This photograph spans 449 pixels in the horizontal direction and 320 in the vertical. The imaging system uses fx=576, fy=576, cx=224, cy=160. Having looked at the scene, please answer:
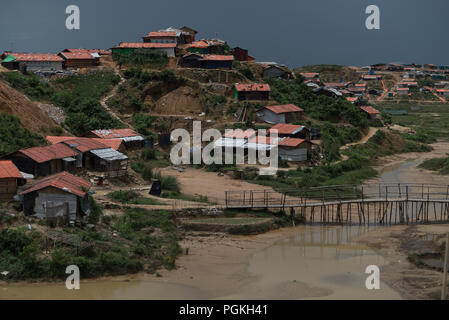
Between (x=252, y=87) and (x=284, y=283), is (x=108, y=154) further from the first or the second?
(x=252, y=87)

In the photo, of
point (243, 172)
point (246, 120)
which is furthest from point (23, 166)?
point (246, 120)

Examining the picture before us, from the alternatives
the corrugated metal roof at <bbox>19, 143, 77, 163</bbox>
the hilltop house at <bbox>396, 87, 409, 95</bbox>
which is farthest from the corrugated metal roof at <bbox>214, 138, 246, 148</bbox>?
the hilltop house at <bbox>396, 87, 409, 95</bbox>

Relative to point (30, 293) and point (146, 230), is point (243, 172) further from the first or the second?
point (30, 293)

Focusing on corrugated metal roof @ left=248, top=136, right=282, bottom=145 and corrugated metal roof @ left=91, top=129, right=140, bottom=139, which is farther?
corrugated metal roof @ left=248, top=136, right=282, bottom=145

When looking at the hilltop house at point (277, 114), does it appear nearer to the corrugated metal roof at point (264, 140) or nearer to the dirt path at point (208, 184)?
the corrugated metal roof at point (264, 140)

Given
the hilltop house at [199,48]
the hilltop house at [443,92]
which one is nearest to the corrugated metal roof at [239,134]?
the hilltop house at [199,48]

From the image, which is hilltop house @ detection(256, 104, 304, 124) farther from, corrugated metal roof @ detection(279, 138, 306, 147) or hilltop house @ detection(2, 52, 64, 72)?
hilltop house @ detection(2, 52, 64, 72)
